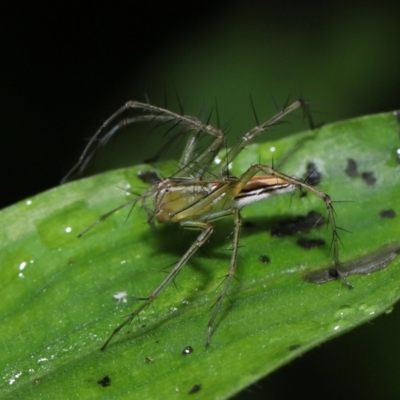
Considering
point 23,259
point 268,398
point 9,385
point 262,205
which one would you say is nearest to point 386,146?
point 262,205

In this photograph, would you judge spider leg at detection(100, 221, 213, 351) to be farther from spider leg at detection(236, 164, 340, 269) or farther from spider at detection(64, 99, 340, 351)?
spider leg at detection(236, 164, 340, 269)

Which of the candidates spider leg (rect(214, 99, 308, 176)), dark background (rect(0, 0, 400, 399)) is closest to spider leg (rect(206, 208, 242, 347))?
spider leg (rect(214, 99, 308, 176))

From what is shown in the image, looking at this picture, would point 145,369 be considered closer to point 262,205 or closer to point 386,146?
point 262,205

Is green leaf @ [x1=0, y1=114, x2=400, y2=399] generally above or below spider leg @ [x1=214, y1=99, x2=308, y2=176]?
below

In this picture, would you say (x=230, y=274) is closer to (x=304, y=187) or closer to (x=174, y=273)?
(x=174, y=273)

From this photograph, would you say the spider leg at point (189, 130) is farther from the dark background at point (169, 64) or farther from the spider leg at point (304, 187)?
the dark background at point (169, 64)

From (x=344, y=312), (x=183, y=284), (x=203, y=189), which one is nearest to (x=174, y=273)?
(x=183, y=284)
